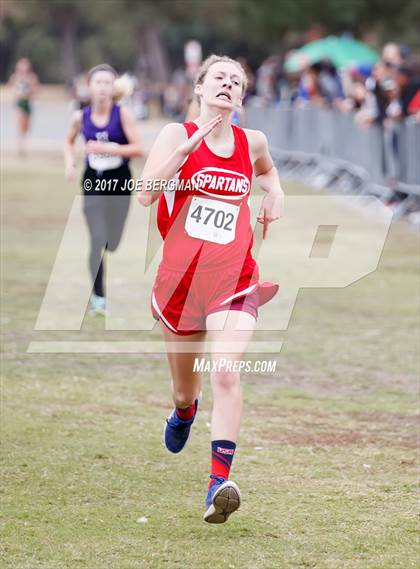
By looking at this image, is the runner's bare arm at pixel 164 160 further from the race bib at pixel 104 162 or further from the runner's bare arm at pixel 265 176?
the race bib at pixel 104 162

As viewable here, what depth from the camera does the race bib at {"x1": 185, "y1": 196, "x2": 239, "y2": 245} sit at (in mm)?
5988

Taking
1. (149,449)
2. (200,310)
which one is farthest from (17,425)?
(200,310)

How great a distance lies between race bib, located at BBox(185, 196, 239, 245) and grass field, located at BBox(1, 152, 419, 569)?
1340 millimetres

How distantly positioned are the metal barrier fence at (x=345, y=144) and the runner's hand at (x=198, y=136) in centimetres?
1206

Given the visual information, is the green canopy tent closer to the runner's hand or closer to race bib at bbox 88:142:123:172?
race bib at bbox 88:142:123:172

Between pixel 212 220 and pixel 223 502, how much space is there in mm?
1351

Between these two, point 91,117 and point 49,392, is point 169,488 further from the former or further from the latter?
point 91,117

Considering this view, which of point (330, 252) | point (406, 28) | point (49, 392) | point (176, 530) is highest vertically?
point (406, 28)

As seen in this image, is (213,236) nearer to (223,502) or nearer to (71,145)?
(223,502)

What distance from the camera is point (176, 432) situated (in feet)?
22.1

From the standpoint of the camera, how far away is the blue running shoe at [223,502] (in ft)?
17.9

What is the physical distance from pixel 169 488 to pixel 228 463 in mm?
857

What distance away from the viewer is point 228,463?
575 centimetres

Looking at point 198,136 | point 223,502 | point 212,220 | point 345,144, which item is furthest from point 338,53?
point 223,502
